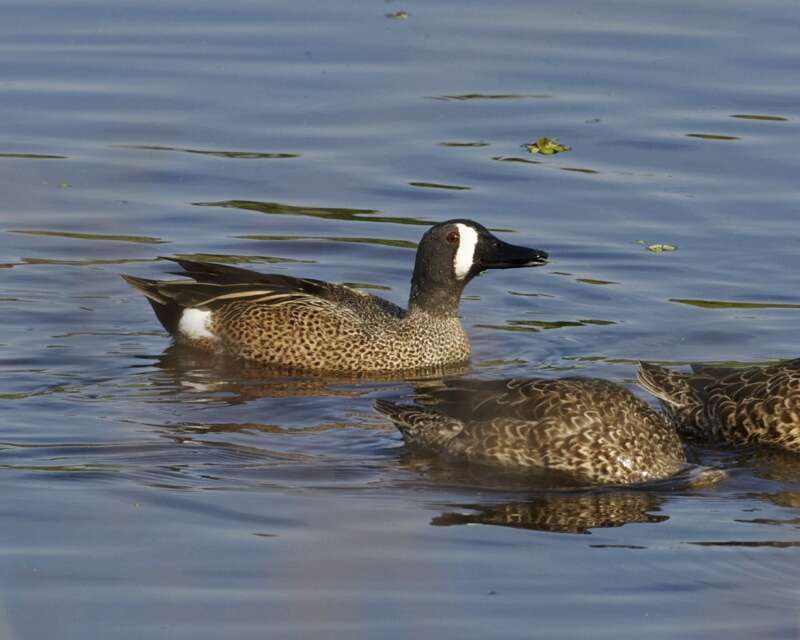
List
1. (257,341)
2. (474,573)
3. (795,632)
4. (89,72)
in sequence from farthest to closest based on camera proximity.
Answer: (89,72) < (257,341) < (474,573) < (795,632)

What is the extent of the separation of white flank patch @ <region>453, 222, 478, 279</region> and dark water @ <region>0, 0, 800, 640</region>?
0.53 metres

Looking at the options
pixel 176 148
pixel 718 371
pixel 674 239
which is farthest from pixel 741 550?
pixel 176 148

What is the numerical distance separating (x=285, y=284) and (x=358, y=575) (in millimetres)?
4917

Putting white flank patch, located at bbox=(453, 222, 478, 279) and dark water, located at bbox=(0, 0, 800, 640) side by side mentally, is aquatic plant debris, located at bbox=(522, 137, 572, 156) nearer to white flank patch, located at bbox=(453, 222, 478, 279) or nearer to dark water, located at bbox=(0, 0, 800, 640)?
dark water, located at bbox=(0, 0, 800, 640)

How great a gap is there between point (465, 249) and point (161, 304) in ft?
6.44

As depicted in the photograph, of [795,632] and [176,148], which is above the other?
[176,148]

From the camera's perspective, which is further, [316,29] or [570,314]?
[316,29]

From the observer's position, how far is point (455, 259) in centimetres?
1255

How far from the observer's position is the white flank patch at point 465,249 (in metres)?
12.4

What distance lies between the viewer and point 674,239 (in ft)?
45.7

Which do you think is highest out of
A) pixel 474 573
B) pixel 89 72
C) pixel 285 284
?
pixel 89 72

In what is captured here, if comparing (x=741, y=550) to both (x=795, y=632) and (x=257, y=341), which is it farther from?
(x=257, y=341)

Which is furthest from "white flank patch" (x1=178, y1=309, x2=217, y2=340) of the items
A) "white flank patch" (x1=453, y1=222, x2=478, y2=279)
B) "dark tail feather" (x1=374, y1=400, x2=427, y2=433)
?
"dark tail feather" (x1=374, y1=400, x2=427, y2=433)

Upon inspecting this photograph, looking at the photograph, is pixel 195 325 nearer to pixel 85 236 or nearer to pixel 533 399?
pixel 85 236
